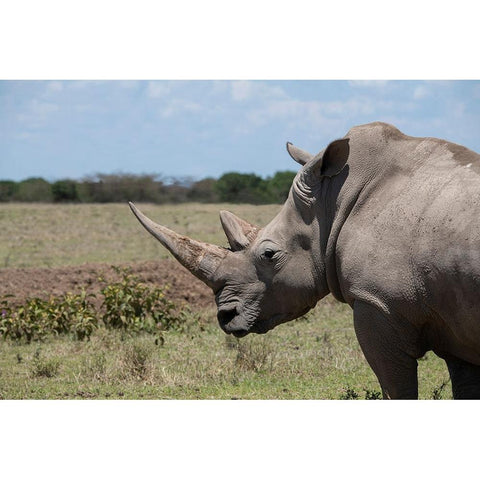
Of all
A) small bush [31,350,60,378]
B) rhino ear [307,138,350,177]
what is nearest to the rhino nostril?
rhino ear [307,138,350,177]

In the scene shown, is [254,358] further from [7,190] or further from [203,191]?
[7,190]

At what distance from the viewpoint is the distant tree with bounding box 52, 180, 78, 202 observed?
41750 millimetres

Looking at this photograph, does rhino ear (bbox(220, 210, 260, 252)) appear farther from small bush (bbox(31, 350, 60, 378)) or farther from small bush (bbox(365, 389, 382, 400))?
small bush (bbox(31, 350, 60, 378))

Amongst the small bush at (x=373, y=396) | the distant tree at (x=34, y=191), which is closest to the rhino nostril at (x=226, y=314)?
the small bush at (x=373, y=396)

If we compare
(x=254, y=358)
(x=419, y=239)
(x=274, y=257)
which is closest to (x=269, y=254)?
(x=274, y=257)

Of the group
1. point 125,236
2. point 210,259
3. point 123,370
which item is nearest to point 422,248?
point 210,259

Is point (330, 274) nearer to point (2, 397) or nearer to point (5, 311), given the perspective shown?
point (2, 397)

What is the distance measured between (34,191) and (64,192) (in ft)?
5.77

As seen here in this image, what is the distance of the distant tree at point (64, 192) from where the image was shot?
4175 centimetres

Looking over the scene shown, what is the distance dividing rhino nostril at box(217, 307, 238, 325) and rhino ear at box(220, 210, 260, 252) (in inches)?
14.6

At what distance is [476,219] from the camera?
3957 mm

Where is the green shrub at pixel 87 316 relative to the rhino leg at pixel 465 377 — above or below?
below

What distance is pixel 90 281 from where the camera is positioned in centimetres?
1273

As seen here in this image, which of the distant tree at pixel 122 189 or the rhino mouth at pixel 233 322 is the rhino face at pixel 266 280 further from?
the distant tree at pixel 122 189
